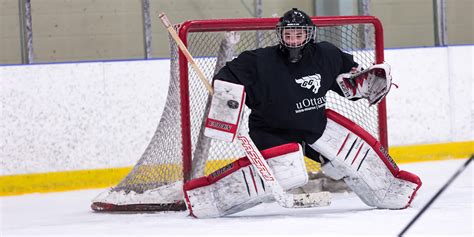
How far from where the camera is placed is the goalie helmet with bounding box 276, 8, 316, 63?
3982 millimetres

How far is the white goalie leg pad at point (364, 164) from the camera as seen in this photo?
4.13 meters

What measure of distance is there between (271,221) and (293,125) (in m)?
0.42

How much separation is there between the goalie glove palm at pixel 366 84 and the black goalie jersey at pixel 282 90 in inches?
4.2

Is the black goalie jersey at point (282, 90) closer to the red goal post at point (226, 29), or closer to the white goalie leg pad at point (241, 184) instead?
the white goalie leg pad at point (241, 184)

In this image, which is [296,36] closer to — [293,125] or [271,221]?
[293,125]

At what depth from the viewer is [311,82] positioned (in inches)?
159

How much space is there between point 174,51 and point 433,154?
269 cm

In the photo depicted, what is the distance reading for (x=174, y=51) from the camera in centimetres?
472

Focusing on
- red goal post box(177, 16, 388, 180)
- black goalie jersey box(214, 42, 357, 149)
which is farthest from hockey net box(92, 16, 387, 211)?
black goalie jersey box(214, 42, 357, 149)

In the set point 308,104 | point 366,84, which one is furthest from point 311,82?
point 366,84

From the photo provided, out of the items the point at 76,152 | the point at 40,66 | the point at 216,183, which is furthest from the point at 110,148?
the point at 216,183

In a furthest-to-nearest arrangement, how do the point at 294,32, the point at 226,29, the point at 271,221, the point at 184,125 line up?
the point at 226,29, the point at 184,125, the point at 294,32, the point at 271,221

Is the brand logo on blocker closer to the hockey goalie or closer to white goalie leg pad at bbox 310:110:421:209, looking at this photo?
the hockey goalie

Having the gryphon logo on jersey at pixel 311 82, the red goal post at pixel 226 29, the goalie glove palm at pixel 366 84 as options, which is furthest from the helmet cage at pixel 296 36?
the red goal post at pixel 226 29
